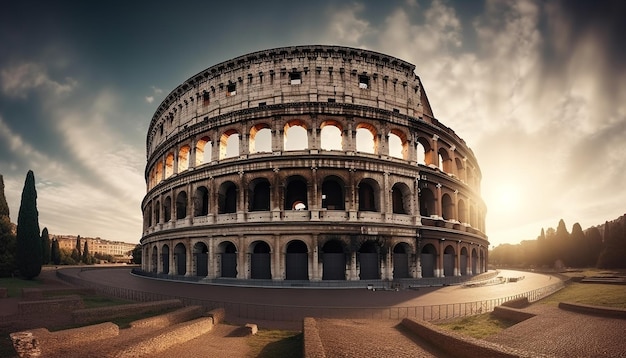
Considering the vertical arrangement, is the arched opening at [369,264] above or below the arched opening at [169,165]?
below

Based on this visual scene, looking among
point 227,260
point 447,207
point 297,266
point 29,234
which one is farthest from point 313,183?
point 29,234

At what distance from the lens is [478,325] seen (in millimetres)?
12578

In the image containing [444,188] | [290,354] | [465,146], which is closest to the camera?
[290,354]

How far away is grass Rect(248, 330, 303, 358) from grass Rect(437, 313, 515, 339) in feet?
19.1

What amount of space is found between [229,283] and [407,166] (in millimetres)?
16135

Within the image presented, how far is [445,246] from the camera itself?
26.9 m

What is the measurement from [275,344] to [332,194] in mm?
15946

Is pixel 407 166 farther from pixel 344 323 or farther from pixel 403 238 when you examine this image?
pixel 344 323

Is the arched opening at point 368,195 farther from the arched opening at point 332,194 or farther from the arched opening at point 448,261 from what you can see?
the arched opening at point 448,261

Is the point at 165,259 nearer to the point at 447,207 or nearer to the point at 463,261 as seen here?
the point at 447,207

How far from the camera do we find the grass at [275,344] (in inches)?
375

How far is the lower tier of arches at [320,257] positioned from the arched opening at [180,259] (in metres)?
0.60

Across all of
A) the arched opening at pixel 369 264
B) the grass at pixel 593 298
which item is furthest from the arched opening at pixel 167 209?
the grass at pixel 593 298

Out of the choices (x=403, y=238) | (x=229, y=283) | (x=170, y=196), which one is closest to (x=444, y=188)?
(x=403, y=238)
